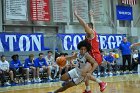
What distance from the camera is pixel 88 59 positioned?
8.15 metres

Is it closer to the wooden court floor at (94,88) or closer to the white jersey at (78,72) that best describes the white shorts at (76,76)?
the white jersey at (78,72)

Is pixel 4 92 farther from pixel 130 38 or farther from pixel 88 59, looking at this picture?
pixel 130 38

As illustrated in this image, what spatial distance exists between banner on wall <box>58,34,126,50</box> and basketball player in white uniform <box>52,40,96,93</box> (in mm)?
10157

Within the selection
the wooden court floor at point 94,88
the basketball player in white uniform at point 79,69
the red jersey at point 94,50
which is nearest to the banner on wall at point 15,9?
the wooden court floor at point 94,88

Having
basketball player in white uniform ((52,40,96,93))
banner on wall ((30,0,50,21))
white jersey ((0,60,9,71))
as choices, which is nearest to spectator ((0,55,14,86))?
white jersey ((0,60,9,71))

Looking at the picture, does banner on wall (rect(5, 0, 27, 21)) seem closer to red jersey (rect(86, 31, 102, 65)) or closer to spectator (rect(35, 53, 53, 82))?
spectator (rect(35, 53, 53, 82))

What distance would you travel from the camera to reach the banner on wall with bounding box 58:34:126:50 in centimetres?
1858

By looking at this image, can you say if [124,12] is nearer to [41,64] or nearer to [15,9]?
[15,9]

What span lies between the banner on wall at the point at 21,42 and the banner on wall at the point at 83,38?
144 cm

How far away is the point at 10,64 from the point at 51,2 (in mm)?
6349

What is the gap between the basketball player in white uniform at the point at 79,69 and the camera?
7.95 metres

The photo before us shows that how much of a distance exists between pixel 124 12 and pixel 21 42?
10.2 m

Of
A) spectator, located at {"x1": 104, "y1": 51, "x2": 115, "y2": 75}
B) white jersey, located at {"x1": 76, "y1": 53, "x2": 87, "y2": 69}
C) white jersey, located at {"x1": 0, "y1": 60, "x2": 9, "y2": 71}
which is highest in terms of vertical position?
white jersey, located at {"x1": 76, "y1": 53, "x2": 87, "y2": 69}

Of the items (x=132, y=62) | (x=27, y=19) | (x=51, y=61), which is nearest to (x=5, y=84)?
(x=51, y=61)
